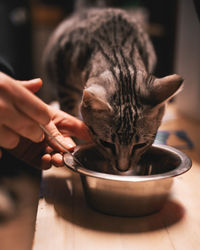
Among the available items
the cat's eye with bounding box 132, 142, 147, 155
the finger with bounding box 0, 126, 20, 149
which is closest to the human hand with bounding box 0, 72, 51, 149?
the finger with bounding box 0, 126, 20, 149

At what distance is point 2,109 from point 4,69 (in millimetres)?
699

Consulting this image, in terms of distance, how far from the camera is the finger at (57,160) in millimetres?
1090

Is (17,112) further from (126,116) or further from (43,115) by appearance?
(126,116)

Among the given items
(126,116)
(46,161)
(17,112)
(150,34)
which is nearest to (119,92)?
(126,116)

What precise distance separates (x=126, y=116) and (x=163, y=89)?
164mm

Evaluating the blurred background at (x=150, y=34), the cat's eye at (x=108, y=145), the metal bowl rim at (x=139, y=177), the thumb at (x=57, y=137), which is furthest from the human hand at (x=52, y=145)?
the blurred background at (x=150, y=34)

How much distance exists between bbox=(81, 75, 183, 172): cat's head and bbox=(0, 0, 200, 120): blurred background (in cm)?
90

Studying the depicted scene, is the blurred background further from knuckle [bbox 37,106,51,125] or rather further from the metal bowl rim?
knuckle [bbox 37,106,51,125]

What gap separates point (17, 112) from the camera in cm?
77

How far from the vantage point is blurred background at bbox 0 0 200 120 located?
1.97 meters

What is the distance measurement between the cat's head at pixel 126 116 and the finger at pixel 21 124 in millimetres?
276

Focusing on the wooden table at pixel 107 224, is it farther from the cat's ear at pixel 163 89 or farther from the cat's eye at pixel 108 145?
the cat's ear at pixel 163 89

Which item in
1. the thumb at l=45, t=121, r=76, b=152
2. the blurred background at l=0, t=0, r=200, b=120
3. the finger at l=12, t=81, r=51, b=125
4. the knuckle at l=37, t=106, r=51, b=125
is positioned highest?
the finger at l=12, t=81, r=51, b=125

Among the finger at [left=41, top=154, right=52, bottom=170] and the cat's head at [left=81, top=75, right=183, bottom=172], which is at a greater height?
the cat's head at [left=81, top=75, right=183, bottom=172]
